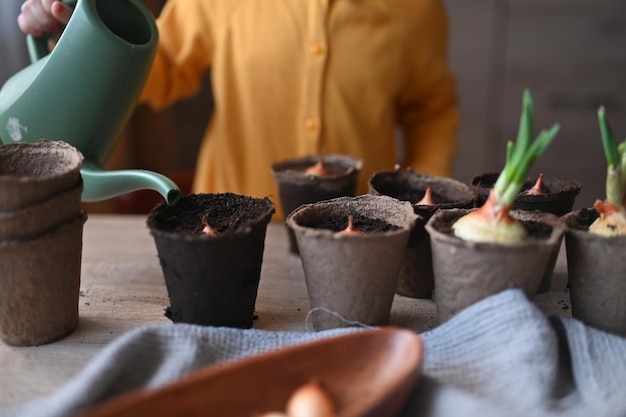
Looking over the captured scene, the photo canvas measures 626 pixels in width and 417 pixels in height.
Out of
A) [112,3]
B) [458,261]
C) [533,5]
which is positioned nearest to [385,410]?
[458,261]

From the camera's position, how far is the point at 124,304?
2.25ft

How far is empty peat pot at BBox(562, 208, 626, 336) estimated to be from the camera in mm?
555

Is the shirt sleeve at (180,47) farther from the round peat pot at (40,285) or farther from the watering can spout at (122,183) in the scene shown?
the round peat pot at (40,285)

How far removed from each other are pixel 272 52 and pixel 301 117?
0.11m

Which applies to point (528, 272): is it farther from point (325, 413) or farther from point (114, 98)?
point (114, 98)

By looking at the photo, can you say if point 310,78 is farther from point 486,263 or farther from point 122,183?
point 486,263

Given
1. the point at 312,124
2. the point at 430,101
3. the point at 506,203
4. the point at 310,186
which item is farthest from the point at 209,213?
the point at 430,101

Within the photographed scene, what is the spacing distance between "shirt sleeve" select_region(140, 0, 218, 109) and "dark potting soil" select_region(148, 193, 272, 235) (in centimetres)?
42

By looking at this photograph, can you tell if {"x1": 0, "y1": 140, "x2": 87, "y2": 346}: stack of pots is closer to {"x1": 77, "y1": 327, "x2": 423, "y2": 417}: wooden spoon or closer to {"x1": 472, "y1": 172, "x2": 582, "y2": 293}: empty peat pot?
{"x1": 77, "y1": 327, "x2": 423, "y2": 417}: wooden spoon

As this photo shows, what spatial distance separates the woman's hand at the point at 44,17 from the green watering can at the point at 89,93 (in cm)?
2

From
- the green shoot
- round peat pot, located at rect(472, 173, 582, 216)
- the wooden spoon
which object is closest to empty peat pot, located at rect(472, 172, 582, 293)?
round peat pot, located at rect(472, 173, 582, 216)

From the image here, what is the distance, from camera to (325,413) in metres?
0.44

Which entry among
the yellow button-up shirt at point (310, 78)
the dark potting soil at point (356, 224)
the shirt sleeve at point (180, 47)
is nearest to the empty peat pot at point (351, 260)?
the dark potting soil at point (356, 224)

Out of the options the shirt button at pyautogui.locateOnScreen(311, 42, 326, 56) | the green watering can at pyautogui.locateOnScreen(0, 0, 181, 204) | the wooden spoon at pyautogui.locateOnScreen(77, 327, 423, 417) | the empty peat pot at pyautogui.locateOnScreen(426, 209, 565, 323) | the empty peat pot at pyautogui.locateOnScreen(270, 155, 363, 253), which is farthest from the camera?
the shirt button at pyautogui.locateOnScreen(311, 42, 326, 56)
